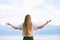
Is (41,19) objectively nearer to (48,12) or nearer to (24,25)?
(48,12)

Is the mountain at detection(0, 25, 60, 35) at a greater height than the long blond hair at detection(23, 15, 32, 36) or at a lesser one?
greater

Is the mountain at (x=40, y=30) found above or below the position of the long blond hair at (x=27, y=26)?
above

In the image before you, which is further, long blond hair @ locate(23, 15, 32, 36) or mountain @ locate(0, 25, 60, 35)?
mountain @ locate(0, 25, 60, 35)

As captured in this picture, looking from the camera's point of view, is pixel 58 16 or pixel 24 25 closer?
pixel 24 25

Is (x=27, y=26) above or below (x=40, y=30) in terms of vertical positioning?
below

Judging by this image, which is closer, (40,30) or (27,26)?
(27,26)

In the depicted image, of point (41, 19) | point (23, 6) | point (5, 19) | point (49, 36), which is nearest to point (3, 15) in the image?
point (5, 19)

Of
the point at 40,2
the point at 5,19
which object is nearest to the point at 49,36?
the point at 40,2

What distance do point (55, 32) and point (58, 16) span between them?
330mm

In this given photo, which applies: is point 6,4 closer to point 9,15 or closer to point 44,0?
point 9,15

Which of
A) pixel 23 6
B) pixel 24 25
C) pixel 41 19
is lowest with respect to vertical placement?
pixel 24 25

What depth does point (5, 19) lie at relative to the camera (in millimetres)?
3742

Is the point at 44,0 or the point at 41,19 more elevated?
the point at 44,0

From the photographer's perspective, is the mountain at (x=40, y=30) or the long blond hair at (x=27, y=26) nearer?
the long blond hair at (x=27, y=26)
